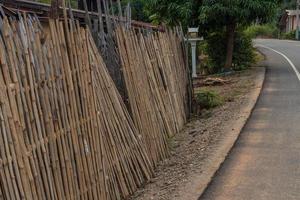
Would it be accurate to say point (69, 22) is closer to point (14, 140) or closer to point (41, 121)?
point (41, 121)

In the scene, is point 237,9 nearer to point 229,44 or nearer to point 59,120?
point 229,44

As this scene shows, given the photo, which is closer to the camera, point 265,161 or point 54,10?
point 54,10

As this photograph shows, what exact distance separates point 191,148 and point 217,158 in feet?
3.17

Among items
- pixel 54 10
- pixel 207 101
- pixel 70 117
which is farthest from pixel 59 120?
pixel 207 101

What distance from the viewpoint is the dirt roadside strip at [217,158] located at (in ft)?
16.5

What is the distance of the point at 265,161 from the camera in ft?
19.6

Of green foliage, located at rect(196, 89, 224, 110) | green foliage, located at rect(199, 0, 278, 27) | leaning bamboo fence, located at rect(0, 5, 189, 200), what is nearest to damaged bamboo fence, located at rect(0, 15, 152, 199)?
leaning bamboo fence, located at rect(0, 5, 189, 200)

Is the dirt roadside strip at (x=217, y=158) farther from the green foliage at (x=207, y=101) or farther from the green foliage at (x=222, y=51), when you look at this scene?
the green foliage at (x=222, y=51)

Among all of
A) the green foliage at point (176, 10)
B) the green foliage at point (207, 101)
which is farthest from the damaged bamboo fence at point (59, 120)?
the green foliage at point (176, 10)

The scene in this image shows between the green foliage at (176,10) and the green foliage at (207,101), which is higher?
the green foliage at (176,10)

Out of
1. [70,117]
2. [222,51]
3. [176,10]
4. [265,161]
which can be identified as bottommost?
[265,161]

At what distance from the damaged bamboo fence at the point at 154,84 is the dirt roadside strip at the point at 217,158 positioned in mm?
772

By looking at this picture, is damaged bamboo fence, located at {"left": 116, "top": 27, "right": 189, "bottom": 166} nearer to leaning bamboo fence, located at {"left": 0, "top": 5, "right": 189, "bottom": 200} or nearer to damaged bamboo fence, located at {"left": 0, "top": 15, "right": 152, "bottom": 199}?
leaning bamboo fence, located at {"left": 0, "top": 5, "right": 189, "bottom": 200}

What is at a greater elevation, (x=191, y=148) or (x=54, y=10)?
(x=54, y=10)
